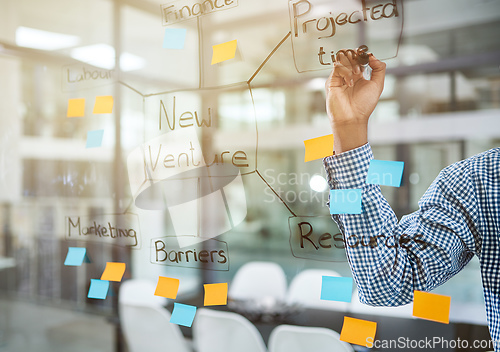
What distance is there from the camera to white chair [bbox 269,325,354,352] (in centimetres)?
142

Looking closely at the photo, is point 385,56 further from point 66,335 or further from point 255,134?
point 66,335

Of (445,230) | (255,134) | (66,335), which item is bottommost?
(66,335)

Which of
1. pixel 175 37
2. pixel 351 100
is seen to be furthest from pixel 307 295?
pixel 175 37

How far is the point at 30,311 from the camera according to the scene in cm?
245

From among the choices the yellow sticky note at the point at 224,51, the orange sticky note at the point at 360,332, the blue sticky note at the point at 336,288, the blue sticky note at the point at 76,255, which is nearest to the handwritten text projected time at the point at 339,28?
the yellow sticky note at the point at 224,51

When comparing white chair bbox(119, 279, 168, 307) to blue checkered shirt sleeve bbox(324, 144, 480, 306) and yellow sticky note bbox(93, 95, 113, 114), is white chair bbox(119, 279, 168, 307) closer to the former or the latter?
yellow sticky note bbox(93, 95, 113, 114)

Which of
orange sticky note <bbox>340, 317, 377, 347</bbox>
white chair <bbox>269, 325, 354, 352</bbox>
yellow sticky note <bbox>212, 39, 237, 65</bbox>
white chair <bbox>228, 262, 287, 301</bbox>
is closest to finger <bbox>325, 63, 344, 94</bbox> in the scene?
yellow sticky note <bbox>212, 39, 237, 65</bbox>

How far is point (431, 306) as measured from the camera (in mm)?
1147

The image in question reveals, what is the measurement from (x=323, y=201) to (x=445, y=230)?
0.42m

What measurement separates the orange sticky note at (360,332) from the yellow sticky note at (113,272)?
88 centimetres

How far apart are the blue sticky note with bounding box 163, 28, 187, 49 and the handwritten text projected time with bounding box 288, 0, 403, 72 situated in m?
0.42

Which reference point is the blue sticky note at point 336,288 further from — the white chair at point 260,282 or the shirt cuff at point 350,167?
the white chair at point 260,282

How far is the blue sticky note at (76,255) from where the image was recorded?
5.73 feet

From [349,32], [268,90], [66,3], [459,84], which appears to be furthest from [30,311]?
[459,84]
